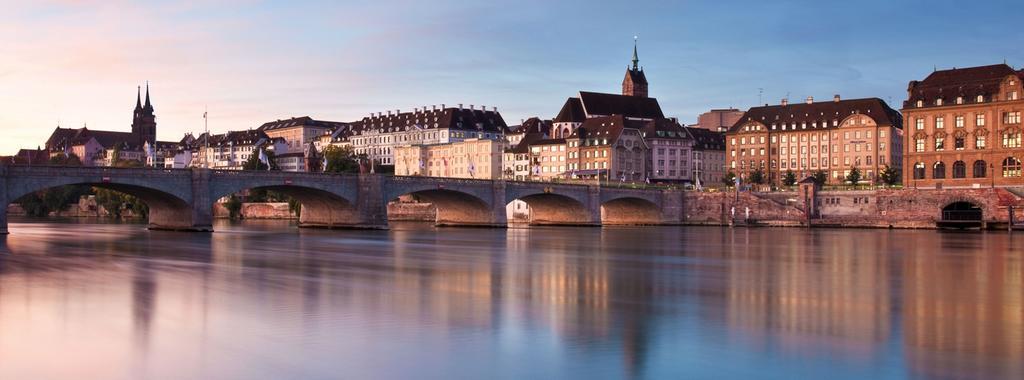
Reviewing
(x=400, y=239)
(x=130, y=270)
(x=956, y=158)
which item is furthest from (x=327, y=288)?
(x=956, y=158)

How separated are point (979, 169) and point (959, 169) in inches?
74.7

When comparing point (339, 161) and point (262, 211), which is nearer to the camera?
point (262, 211)

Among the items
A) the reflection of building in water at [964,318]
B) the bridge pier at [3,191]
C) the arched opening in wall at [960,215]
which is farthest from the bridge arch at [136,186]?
the arched opening in wall at [960,215]

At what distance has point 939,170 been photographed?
100312mm

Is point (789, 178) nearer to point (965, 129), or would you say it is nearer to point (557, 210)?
point (965, 129)

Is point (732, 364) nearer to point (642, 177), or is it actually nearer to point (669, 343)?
point (669, 343)

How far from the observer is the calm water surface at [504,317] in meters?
18.0

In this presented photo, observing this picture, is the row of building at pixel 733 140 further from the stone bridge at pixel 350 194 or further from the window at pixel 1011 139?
the stone bridge at pixel 350 194

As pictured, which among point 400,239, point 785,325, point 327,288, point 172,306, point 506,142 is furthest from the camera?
point 506,142

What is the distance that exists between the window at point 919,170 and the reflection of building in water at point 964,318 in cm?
5966

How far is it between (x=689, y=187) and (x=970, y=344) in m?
106

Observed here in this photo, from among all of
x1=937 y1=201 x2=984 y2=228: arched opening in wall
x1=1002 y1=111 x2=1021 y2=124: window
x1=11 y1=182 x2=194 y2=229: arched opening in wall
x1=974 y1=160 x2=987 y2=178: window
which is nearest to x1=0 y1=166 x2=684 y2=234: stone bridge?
x1=11 y1=182 x2=194 y2=229: arched opening in wall

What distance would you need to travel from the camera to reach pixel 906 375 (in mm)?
17125

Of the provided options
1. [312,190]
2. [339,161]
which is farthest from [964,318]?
[339,161]
